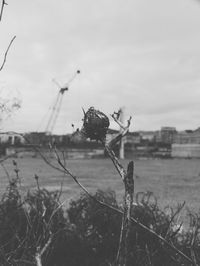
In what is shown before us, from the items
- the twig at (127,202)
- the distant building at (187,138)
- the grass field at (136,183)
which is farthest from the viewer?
the distant building at (187,138)

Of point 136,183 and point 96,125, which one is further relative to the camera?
point 136,183

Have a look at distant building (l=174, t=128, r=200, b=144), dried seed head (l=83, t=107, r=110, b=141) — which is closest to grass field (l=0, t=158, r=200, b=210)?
dried seed head (l=83, t=107, r=110, b=141)

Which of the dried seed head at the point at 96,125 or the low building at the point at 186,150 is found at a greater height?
the dried seed head at the point at 96,125

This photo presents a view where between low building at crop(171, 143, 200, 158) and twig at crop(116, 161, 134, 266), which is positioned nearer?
twig at crop(116, 161, 134, 266)

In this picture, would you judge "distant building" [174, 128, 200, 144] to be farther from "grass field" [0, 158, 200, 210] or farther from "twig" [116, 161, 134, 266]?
"twig" [116, 161, 134, 266]

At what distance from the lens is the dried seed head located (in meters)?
1.38

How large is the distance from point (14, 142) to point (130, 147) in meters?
159

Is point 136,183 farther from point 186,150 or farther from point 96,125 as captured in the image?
point 186,150

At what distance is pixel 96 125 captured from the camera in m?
1.38

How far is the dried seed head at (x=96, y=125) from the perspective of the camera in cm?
138

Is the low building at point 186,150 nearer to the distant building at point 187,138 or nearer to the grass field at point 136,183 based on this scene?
the distant building at point 187,138

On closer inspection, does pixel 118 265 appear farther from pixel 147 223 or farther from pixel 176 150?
pixel 176 150

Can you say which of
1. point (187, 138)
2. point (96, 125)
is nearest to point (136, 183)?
point (96, 125)

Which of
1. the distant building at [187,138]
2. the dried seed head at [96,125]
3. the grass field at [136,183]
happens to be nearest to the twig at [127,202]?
A: the dried seed head at [96,125]
